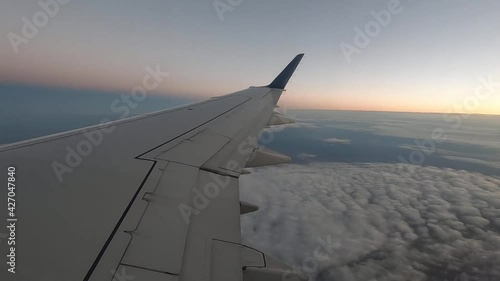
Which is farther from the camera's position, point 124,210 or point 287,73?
point 287,73

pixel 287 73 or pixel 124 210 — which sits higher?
pixel 287 73

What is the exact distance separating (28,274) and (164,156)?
1.86 metres

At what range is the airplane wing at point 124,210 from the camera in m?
1.38

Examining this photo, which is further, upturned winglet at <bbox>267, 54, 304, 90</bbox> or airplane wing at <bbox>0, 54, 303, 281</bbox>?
upturned winglet at <bbox>267, 54, 304, 90</bbox>

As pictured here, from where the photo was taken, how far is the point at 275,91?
8422 millimetres

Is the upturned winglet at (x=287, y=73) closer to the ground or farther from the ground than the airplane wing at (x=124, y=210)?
farther from the ground

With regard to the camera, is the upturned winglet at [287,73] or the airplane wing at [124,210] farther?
the upturned winglet at [287,73]

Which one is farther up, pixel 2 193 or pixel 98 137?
pixel 98 137

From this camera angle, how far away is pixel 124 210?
1862 millimetres

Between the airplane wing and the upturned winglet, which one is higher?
the upturned winglet

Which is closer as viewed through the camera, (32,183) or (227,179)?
(32,183)

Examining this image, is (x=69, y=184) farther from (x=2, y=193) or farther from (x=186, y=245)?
(x=186, y=245)

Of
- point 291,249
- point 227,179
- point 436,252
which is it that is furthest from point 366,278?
point 227,179

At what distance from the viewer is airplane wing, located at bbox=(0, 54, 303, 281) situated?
1376mm
